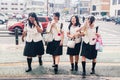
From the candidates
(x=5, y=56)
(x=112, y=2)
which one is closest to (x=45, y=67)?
(x=5, y=56)

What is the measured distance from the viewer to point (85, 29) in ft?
27.1

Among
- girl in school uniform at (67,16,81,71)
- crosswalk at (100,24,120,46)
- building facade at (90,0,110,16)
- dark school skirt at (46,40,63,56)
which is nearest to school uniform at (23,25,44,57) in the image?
dark school skirt at (46,40,63,56)

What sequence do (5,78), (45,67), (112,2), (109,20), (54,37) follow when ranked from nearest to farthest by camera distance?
1. (5,78)
2. (54,37)
3. (45,67)
4. (109,20)
5. (112,2)

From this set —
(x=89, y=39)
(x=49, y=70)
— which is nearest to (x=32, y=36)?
(x=49, y=70)

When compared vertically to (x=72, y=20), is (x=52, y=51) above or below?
below

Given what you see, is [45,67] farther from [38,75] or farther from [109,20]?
[109,20]

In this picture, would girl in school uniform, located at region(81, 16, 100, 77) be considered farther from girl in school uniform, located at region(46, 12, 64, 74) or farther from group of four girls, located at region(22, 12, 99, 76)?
girl in school uniform, located at region(46, 12, 64, 74)

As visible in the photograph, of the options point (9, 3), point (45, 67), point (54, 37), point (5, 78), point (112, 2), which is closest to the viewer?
point (5, 78)

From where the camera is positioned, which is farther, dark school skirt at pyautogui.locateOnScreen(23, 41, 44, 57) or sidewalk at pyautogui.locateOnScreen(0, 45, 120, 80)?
dark school skirt at pyautogui.locateOnScreen(23, 41, 44, 57)

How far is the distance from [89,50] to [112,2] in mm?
86868

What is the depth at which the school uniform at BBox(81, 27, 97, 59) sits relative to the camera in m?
8.21

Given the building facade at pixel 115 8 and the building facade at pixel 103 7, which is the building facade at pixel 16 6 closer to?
the building facade at pixel 103 7

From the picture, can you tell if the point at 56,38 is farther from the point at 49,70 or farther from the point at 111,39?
the point at 111,39

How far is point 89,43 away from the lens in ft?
27.1
